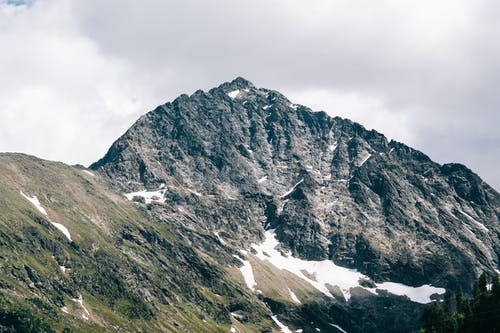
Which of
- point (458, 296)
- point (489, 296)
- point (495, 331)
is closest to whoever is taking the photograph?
point (495, 331)

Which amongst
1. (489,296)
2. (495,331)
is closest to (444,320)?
(489,296)

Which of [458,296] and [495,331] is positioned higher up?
[458,296]

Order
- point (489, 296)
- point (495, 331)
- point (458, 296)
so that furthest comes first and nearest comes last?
point (458, 296) → point (489, 296) → point (495, 331)

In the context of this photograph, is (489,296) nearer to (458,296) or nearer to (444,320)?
(444,320)

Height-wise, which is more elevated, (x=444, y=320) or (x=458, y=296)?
(x=458, y=296)

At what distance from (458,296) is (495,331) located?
5371 cm

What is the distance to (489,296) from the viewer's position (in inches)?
6191

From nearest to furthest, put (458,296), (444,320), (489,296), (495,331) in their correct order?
(495,331) → (489,296) → (444,320) → (458,296)

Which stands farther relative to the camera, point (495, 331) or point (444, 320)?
point (444, 320)

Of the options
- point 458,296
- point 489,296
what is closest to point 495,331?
point 489,296

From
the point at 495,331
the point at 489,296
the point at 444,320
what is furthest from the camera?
the point at 444,320

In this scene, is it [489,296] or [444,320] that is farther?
[444,320]

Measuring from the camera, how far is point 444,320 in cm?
17312

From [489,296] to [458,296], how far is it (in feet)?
126
